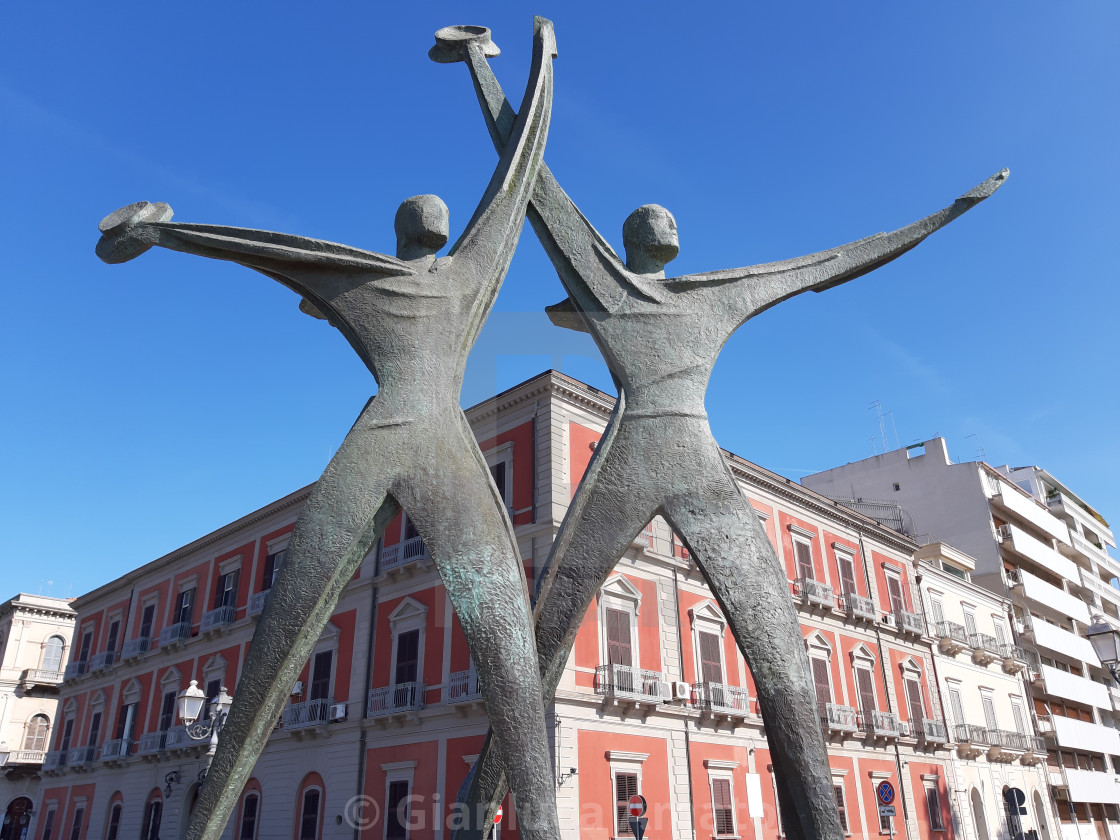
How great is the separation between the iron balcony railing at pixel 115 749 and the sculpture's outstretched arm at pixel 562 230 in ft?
99.0

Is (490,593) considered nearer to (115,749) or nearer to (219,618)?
(219,618)

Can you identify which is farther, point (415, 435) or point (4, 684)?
point (4, 684)

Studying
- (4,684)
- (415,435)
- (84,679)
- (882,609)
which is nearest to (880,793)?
(415,435)

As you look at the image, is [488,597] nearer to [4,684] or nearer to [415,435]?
[415,435]

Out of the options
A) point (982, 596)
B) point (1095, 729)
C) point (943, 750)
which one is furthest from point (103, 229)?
point (1095, 729)

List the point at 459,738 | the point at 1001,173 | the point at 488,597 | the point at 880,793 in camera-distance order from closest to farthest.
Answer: the point at 488,597, the point at 1001,173, the point at 880,793, the point at 459,738

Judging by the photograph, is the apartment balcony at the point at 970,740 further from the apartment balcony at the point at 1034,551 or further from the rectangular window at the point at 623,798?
the rectangular window at the point at 623,798

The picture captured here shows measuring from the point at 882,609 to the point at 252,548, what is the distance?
1980 cm

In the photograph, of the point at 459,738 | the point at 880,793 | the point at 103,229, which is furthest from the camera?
the point at 459,738

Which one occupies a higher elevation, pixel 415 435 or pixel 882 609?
pixel 882 609

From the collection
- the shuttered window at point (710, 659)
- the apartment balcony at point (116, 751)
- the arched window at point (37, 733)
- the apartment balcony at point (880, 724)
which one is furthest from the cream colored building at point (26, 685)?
the apartment balcony at point (880, 724)

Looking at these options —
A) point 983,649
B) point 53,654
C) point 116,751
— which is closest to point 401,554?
point 116,751

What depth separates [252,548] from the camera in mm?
27484

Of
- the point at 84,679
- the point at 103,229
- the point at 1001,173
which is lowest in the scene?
the point at 103,229
